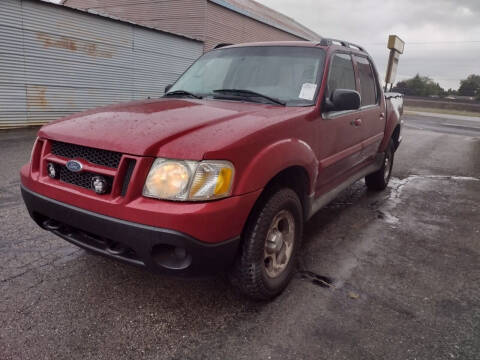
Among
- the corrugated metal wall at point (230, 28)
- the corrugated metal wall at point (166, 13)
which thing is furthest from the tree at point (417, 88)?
the corrugated metal wall at point (166, 13)

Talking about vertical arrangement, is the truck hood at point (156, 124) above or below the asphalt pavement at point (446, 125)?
above

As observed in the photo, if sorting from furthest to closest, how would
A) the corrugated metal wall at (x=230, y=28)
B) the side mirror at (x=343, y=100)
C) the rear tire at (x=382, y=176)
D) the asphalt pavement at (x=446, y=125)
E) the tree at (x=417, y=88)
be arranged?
the tree at (x=417, y=88)
the asphalt pavement at (x=446, y=125)
the corrugated metal wall at (x=230, y=28)
the rear tire at (x=382, y=176)
the side mirror at (x=343, y=100)

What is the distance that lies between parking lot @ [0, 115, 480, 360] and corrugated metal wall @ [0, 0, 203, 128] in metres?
6.72

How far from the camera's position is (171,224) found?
1.89 meters

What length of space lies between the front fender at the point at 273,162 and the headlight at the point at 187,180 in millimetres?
123

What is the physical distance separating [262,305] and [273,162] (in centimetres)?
99

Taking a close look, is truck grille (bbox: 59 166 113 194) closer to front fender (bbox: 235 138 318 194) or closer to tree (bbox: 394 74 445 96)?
front fender (bbox: 235 138 318 194)

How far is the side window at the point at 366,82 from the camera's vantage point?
405cm

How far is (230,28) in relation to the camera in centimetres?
1825

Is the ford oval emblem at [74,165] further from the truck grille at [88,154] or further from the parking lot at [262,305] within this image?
the parking lot at [262,305]

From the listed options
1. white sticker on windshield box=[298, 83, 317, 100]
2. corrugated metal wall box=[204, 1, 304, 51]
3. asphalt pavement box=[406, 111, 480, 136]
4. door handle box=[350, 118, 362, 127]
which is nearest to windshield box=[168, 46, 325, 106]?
white sticker on windshield box=[298, 83, 317, 100]

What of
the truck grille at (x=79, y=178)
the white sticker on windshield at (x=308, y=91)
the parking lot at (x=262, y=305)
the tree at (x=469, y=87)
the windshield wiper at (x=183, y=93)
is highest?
the tree at (x=469, y=87)

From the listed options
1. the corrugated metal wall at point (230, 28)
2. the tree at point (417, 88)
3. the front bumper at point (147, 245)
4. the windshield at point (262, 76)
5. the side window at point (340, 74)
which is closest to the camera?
the front bumper at point (147, 245)

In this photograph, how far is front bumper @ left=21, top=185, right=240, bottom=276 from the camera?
1.93 metres
